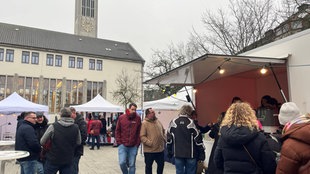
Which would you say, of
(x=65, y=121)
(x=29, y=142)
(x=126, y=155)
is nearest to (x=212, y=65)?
(x=126, y=155)

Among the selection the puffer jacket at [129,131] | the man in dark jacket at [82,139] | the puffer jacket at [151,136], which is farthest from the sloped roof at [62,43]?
the puffer jacket at [151,136]

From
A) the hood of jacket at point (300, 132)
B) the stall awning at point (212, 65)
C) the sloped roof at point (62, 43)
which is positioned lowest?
the hood of jacket at point (300, 132)

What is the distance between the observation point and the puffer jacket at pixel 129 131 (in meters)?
5.21

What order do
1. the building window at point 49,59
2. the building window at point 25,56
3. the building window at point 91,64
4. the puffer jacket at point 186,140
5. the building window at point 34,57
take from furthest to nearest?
1. the building window at point 91,64
2. the building window at point 49,59
3. the building window at point 34,57
4. the building window at point 25,56
5. the puffer jacket at point 186,140

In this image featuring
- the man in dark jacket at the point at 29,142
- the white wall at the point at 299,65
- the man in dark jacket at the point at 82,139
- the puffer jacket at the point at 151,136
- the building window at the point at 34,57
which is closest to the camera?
the man in dark jacket at the point at 29,142

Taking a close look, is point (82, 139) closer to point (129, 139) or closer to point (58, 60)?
point (129, 139)

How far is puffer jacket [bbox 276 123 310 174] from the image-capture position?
1917 mm

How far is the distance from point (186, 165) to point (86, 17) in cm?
5348

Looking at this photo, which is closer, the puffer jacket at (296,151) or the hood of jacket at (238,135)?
the puffer jacket at (296,151)

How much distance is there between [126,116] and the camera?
5355 millimetres

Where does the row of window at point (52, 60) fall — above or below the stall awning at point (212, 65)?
above

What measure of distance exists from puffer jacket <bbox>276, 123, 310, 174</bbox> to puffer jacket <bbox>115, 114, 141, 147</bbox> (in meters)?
3.47

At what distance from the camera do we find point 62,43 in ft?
135

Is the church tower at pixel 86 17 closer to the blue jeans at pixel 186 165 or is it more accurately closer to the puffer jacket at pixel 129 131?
the puffer jacket at pixel 129 131
